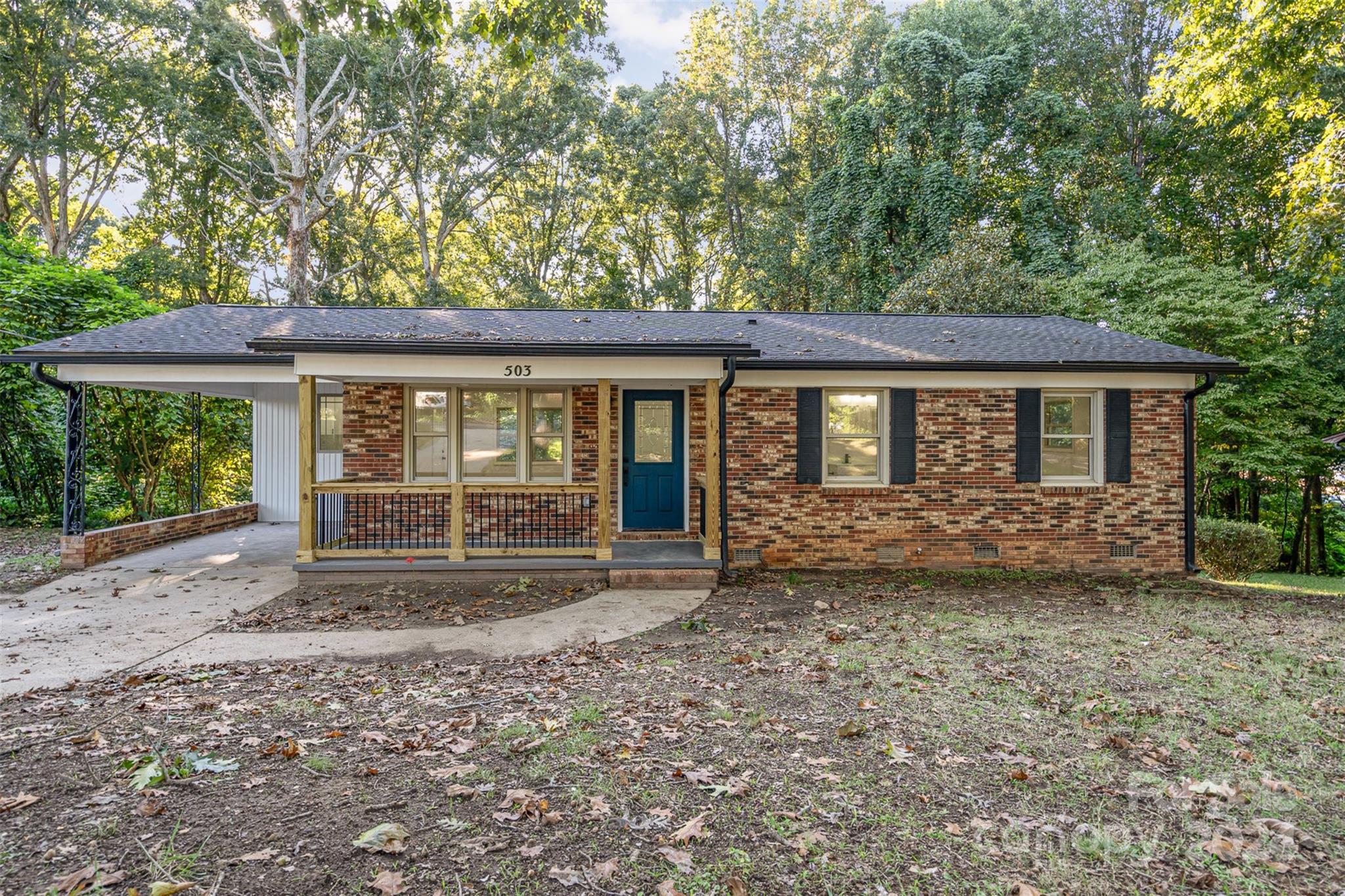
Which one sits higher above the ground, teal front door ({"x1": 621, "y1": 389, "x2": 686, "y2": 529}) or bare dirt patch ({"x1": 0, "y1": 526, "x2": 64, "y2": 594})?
teal front door ({"x1": 621, "y1": 389, "x2": 686, "y2": 529})

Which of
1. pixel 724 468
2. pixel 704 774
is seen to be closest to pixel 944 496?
pixel 724 468

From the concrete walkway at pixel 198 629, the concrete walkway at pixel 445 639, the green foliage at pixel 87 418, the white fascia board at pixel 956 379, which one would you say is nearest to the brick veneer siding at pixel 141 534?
the concrete walkway at pixel 198 629

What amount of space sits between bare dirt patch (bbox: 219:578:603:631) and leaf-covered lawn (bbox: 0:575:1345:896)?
1.38 metres

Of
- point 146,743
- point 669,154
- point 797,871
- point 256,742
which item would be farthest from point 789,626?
point 669,154

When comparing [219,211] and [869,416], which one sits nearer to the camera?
[869,416]

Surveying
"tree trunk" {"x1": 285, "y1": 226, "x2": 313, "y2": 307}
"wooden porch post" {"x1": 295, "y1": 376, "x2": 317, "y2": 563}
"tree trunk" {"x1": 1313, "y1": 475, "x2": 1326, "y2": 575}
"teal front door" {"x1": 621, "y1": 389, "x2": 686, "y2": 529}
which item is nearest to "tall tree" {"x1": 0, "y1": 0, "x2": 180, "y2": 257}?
"tree trunk" {"x1": 285, "y1": 226, "x2": 313, "y2": 307}

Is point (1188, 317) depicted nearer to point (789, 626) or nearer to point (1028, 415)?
point (1028, 415)

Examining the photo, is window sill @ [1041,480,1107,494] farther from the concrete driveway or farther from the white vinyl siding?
the white vinyl siding

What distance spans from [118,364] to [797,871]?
9.77m

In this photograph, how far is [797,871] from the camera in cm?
280

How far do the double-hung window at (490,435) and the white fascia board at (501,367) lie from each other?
138 centimetres

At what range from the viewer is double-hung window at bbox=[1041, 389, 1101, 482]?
31.4 ft

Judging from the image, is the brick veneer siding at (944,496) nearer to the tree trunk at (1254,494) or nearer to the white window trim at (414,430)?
the white window trim at (414,430)

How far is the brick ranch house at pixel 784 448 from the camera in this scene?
353 inches
